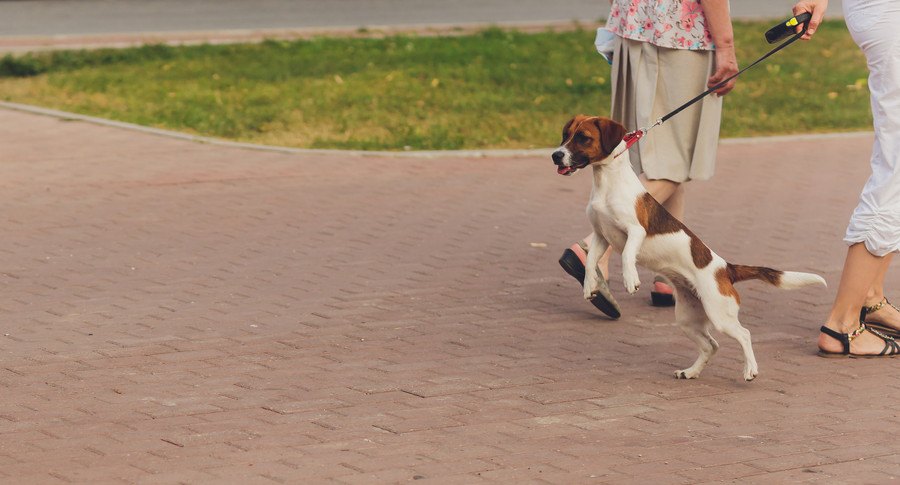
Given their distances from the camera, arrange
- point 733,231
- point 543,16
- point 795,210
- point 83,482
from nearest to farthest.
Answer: point 83,482, point 733,231, point 795,210, point 543,16

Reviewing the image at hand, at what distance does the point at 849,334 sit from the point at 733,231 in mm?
2561

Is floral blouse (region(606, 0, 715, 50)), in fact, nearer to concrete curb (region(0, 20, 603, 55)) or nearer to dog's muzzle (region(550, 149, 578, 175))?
dog's muzzle (region(550, 149, 578, 175))

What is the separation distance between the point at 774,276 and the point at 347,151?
572 centimetres

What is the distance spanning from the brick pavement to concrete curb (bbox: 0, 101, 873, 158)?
480 millimetres

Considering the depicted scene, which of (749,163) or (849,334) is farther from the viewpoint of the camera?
(749,163)

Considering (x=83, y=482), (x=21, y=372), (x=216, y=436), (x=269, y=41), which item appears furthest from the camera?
(x=269, y=41)

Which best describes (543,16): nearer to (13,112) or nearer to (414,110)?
(414,110)

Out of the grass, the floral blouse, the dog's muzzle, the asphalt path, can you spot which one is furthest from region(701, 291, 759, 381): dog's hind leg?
the asphalt path

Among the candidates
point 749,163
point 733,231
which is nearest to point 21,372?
point 733,231

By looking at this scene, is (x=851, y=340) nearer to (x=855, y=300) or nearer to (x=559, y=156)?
(x=855, y=300)

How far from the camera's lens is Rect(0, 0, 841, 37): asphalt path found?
59.0ft

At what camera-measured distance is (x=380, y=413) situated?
17.2ft

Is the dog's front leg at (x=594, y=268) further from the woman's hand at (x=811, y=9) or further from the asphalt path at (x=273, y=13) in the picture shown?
the asphalt path at (x=273, y=13)

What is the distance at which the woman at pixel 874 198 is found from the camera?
5.82 metres
